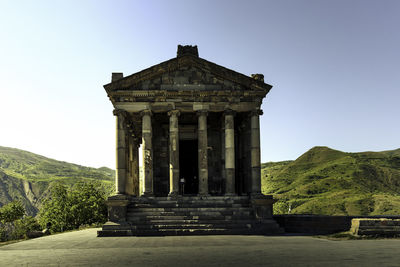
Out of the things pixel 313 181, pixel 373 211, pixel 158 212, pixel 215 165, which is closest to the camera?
pixel 158 212

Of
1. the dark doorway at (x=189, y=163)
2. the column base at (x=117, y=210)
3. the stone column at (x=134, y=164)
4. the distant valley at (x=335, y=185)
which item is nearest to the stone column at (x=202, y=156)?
the column base at (x=117, y=210)

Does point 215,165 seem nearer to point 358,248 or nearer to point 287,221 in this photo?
point 287,221

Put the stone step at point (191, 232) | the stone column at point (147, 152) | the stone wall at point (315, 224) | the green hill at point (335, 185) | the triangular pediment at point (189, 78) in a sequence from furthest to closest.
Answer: the green hill at point (335, 185), the triangular pediment at point (189, 78), the stone column at point (147, 152), the stone wall at point (315, 224), the stone step at point (191, 232)

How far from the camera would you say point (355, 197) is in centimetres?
8131

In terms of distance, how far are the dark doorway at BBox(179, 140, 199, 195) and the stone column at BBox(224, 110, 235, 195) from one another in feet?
21.3

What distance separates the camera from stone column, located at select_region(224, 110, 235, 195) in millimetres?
25922

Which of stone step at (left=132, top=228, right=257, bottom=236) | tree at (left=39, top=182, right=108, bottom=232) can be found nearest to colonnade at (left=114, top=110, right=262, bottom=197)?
stone step at (left=132, top=228, right=257, bottom=236)

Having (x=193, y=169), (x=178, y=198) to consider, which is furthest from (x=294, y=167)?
(x=178, y=198)

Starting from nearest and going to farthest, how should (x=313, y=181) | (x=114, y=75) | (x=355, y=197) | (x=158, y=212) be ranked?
(x=158, y=212) → (x=114, y=75) → (x=355, y=197) → (x=313, y=181)

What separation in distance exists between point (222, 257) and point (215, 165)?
19044 millimetres

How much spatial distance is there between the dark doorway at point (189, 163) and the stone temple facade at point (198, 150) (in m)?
2.30

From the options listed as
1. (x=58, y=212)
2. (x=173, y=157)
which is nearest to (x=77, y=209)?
(x=58, y=212)

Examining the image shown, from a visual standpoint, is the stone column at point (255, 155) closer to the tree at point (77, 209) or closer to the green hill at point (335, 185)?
the tree at point (77, 209)

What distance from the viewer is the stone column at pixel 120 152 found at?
2512 cm
